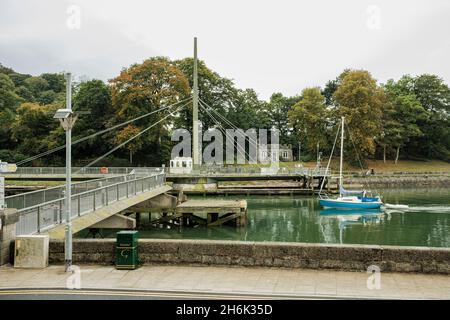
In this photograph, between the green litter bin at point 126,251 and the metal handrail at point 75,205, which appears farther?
the metal handrail at point 75,205

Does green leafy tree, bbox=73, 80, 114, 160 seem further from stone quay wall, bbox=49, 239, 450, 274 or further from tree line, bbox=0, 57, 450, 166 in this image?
stone quay wall, bbox=49, 239, 450, 274

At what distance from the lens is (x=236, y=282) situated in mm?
9969

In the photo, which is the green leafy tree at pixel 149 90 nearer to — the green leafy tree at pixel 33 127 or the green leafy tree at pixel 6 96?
the green leafy tree at pixel 33 127

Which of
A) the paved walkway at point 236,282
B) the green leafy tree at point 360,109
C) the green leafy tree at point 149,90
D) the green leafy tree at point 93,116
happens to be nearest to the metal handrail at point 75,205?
the paved walkway at point 236,282

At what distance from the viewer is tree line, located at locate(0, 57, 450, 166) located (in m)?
68.1

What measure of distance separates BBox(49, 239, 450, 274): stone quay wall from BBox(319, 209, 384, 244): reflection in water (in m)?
21.1

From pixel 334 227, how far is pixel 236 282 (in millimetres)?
25069

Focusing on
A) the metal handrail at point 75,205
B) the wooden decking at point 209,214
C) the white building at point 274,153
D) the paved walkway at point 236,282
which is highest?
the white building at point 274,153

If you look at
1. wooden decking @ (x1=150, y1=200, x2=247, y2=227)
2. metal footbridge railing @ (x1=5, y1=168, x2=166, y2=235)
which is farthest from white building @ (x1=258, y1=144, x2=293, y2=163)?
metal footbridge railing @ (x1=5, y1=168, x2=166, y2=235)

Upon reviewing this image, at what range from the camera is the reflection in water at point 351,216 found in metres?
36.0

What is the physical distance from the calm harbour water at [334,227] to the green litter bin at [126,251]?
17932 millimetres

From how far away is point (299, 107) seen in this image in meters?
85.5
